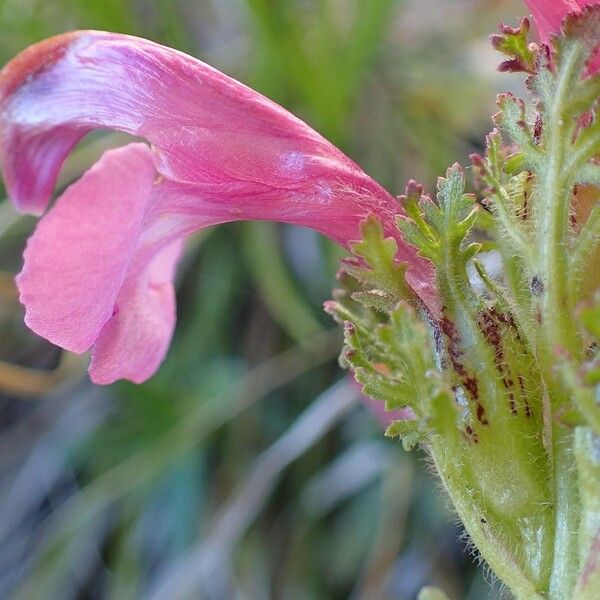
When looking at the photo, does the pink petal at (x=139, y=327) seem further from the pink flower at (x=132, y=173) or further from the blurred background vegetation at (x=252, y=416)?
the blurred background vegetation at (x=252, y=416)

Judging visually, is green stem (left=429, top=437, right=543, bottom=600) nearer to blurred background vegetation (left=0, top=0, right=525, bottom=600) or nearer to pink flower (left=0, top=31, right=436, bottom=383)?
pink flower (left=0, top=31, right=436, bottom=383)

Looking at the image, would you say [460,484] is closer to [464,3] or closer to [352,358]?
[352,358]

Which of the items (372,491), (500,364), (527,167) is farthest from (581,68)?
(372,491)

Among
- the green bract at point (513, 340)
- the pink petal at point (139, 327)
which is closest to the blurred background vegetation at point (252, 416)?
the pink petal at point (139, 327)

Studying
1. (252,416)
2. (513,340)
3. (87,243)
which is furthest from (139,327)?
(252,416)

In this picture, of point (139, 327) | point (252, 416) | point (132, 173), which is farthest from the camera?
point (252, 416)

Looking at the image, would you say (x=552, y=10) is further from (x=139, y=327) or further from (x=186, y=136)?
(x=139, y=327)

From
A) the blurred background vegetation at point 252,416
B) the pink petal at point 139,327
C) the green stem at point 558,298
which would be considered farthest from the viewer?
the blurred background vegetation at point 252,416
